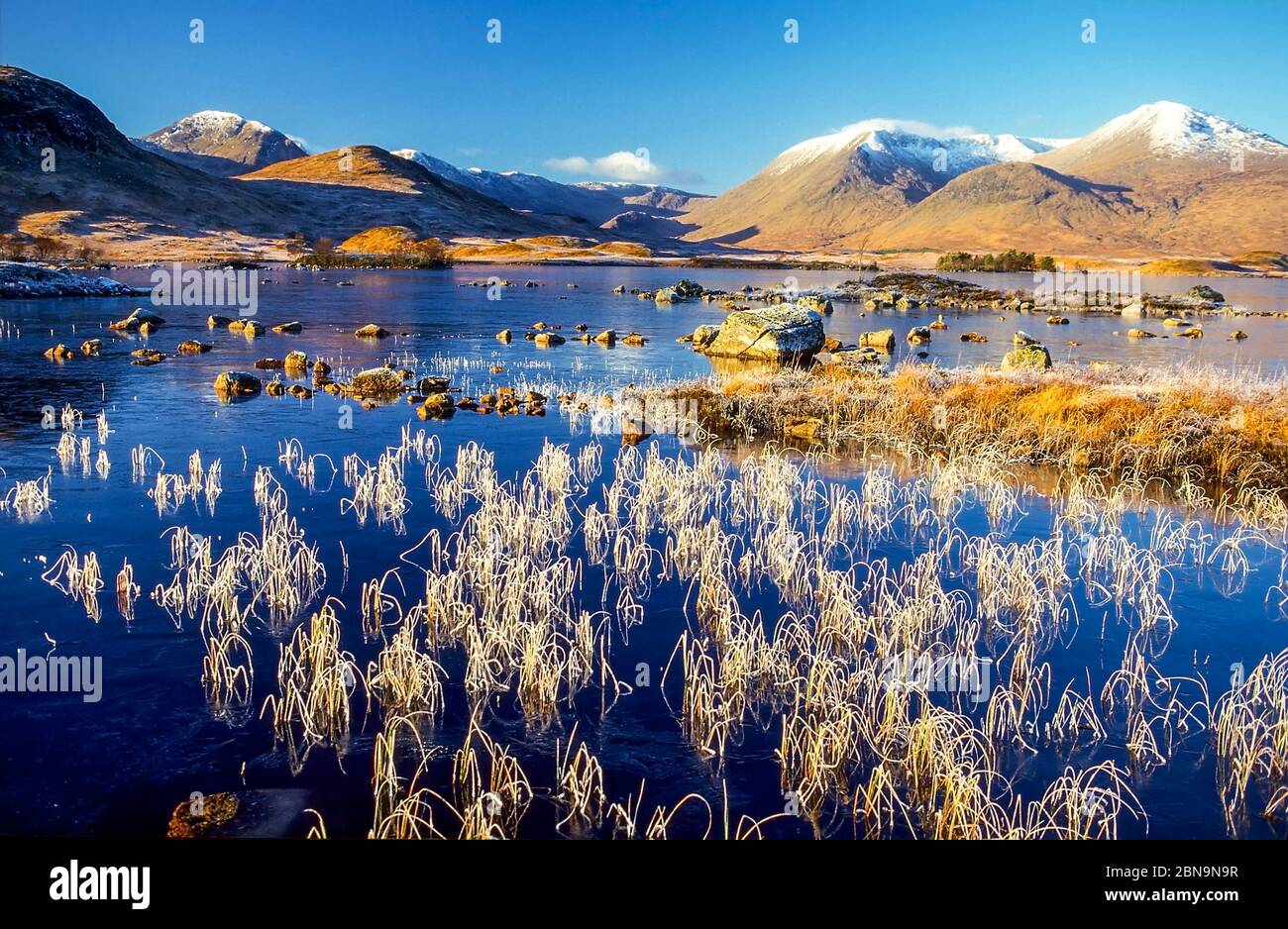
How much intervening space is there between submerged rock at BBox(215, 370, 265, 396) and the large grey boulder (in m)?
16.6

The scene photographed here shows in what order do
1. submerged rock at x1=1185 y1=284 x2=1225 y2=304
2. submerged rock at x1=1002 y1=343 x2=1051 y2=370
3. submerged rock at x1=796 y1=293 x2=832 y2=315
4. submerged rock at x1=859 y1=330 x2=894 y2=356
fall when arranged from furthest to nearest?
submerged rock at x1=1185 y1=284 x2=1225 y2=304 < submerged rock at x1=796 y1=293 x2=832 y2=315 < submerged rock at x1=859 y1=330 x2=894 y2=356 < submerged rock at x1=1002 y1=343 x2=1051 y2=370

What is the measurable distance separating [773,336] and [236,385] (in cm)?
1772

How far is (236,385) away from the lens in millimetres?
24875

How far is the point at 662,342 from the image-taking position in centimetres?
3988

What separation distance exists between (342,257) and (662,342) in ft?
288

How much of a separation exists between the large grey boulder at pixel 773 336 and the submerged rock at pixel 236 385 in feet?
54.5

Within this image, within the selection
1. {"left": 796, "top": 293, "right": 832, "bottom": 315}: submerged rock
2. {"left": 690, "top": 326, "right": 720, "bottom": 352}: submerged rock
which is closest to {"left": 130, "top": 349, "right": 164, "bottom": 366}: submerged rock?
{"left": 690, "top": 326, "right": 720, "bottom": 352}: submerged rock

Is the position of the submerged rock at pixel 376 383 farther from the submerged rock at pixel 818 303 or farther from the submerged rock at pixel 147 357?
the submerged rock at pixel 818 303

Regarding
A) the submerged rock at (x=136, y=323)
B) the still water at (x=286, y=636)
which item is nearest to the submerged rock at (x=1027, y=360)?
the still water at (x=286, y=636)

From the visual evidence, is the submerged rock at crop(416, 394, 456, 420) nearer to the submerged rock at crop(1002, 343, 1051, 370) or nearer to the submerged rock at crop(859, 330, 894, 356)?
the submerged rock at crop(1002, 343, 1051, 370)

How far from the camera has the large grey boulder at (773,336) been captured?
104 feet

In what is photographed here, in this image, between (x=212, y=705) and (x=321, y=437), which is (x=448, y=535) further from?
(x=321, y=437)

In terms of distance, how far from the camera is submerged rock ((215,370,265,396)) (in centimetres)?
2469
